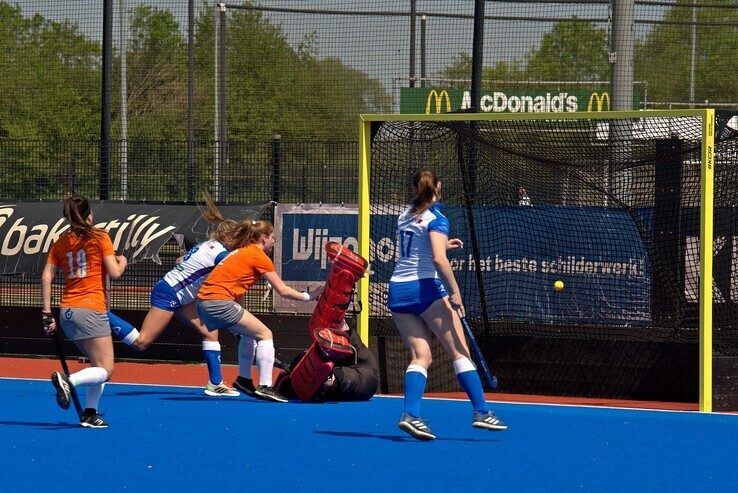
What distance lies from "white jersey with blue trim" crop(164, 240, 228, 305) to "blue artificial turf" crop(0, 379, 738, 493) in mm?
971

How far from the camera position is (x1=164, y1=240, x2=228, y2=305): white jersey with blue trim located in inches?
461

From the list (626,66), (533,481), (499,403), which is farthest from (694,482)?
(626,66)

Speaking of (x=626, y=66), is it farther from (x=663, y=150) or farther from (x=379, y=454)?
(x=379, y=454)

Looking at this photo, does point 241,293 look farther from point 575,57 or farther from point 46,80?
point 575,57

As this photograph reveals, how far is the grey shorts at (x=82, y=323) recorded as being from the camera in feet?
30.5

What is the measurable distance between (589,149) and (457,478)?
5.14 m

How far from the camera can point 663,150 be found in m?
11.6

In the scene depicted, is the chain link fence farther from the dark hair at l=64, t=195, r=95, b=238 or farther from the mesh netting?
the dark hair at l=64, t=195, r=95, b=238

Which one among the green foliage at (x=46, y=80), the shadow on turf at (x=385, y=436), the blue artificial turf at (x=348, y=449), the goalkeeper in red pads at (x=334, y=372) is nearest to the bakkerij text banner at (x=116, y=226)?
the blue artificial turf at (x=348, y=449)

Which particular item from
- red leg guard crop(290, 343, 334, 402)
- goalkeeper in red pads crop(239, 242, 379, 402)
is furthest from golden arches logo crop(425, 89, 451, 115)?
red leg guard crop(290, 343, 334, 402)

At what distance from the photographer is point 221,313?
11.0 metres

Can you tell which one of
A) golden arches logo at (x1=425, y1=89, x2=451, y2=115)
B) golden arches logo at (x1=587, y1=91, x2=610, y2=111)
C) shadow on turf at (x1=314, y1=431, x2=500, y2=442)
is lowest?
shadow on turf at (x1=314, y1=431, x2=500, y2=442)

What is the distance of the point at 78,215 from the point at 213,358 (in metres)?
2.70

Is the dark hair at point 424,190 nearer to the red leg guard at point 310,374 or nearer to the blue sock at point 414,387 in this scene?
the blue sock at point 414,387
